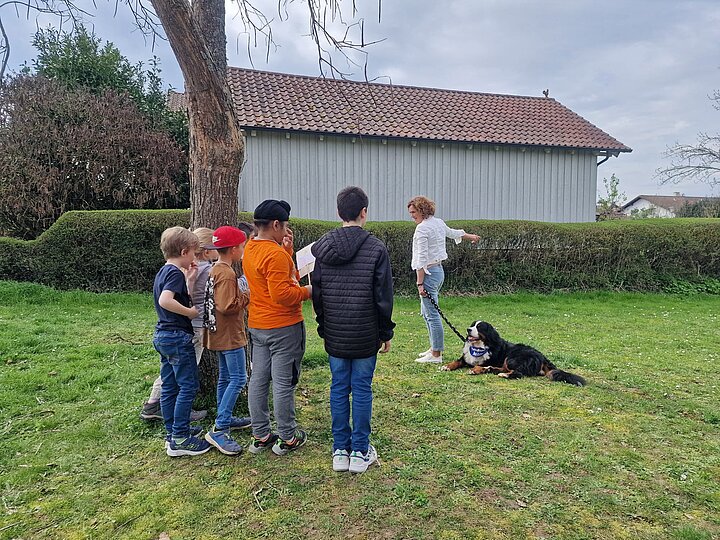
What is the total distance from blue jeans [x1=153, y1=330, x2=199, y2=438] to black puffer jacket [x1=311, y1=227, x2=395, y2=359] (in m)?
1.04

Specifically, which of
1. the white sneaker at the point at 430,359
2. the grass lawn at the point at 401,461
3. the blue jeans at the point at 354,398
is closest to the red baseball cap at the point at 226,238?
the blue jeans at the point at 354,398

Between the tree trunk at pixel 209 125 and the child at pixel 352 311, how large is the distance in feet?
4.10

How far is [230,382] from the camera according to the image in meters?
3.67

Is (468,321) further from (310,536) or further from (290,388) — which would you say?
(310,536)

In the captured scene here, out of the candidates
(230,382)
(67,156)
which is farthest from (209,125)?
(67,156)

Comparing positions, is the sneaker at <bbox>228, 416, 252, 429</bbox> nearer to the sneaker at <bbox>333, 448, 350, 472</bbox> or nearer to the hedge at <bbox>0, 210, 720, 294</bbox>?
the sneaker at <bbox>333, 448, 350, 472</bbox>

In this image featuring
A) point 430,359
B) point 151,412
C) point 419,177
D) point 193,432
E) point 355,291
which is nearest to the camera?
point 355,291

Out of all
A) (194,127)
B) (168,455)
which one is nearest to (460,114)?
(194,127)

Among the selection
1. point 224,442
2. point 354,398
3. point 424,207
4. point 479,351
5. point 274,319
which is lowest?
point 224,442

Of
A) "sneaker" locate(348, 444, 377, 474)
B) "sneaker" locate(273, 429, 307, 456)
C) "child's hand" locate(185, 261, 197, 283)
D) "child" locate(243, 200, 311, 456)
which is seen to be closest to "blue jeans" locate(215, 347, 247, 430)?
"child" locate(243, 200, 311, 456)

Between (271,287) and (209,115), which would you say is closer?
(271,287)

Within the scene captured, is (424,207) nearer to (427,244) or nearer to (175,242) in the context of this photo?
(427,244)

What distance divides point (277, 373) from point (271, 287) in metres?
0.63

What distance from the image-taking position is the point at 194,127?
13.0 ft
